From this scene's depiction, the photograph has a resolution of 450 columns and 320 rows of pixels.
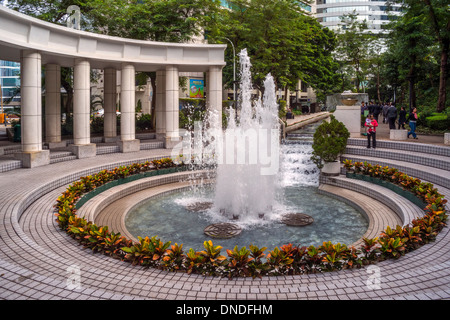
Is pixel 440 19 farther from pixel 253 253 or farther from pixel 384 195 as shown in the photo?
pixel 253 253

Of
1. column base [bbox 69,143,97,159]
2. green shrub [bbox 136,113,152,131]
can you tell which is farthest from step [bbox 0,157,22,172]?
green shrub [bbox 136,113,152,131]

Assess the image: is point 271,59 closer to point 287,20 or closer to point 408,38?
point 287,20

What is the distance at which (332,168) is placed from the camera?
47.9ft

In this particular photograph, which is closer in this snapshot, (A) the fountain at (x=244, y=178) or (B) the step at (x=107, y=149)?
(A) the fountain at (x=244, y=178)

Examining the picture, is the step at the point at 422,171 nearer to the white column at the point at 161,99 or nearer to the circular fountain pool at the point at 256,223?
the circular fountain pool at the point at 256,223

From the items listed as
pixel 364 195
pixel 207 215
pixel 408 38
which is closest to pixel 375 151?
pixel 364 195

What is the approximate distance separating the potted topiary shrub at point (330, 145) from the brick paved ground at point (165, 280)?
22.4 ft

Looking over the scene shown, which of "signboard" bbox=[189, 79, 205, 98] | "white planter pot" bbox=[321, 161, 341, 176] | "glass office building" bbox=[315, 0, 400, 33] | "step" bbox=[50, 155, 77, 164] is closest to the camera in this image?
"white planter pot" bbox=[321, 161, 341, 176]

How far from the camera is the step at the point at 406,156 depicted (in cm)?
1328

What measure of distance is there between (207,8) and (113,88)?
8770 mm

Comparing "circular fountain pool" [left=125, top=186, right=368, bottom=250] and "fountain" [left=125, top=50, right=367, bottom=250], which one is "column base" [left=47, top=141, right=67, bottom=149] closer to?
"fountain" [left=125, top=50, right=367, bottom=250]

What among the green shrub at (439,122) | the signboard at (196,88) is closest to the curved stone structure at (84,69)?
the green shrub at (439,122)

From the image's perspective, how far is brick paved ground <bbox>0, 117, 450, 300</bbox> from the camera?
5.25m

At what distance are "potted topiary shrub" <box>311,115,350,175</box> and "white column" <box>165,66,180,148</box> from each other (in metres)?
8.11
